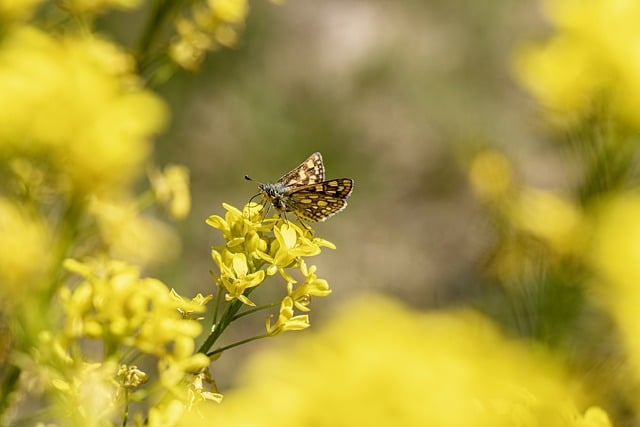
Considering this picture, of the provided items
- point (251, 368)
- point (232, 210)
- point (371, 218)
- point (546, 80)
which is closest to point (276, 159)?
point (371, 218)

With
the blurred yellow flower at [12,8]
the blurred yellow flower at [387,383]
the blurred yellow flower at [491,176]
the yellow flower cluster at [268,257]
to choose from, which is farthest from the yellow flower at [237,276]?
the blurred yellow flower at [491,176]

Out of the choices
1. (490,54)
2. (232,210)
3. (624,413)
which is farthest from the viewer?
(490,54)

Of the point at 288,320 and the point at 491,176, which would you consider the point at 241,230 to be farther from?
the point at 491,176

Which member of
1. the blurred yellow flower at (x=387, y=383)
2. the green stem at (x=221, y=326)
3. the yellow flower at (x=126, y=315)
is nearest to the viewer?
the blurred yellow flower at (x=387, y=383)

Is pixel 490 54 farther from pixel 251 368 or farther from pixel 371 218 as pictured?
pixel 251 368

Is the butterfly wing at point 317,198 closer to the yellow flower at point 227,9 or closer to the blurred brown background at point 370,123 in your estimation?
the yellow flower at point 227,9

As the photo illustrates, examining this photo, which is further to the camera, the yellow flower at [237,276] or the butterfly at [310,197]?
the butterfly at [310,197]
